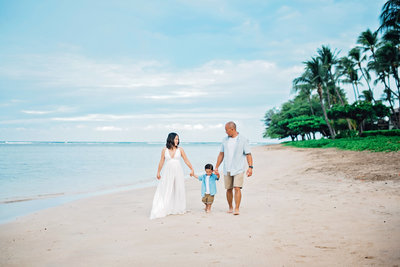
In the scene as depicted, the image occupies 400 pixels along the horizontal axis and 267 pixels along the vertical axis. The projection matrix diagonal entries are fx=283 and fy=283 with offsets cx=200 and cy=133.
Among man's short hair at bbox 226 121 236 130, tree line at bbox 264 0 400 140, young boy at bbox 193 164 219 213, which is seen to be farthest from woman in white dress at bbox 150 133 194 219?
tree line at bbox 264 0 400 140

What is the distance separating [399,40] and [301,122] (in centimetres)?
1729

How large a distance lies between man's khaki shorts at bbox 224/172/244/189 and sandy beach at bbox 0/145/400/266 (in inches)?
22.9

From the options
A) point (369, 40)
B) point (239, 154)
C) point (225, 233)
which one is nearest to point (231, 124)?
point (239, 154)

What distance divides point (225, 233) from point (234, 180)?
1285 millimetres

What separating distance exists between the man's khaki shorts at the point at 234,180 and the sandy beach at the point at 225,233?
0.58 metres

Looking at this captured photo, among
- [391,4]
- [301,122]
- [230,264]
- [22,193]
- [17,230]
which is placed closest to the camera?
[230,264]

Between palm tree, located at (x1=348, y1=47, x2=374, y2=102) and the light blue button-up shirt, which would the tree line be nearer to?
palm tree, located at (x1=348, y1=47, x2=374, y2=102)

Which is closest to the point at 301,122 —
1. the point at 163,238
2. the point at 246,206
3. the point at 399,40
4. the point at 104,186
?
the point at 399,40

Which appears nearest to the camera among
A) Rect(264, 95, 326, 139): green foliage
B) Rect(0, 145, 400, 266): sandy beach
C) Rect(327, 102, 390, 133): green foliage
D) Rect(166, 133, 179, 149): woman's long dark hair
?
Rect(0, 145, 400, 266): sandy beach

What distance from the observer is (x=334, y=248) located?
3410 millimetres

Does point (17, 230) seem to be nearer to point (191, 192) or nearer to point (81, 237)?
point (81, 237)

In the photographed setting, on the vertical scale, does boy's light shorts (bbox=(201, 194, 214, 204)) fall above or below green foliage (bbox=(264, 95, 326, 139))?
below

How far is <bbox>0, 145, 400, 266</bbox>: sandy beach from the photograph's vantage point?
3.28 meters

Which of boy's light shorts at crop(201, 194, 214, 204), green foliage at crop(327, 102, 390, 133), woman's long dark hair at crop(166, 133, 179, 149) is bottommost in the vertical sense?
boy's light shorts at crop(201, 194, 214, 204)
